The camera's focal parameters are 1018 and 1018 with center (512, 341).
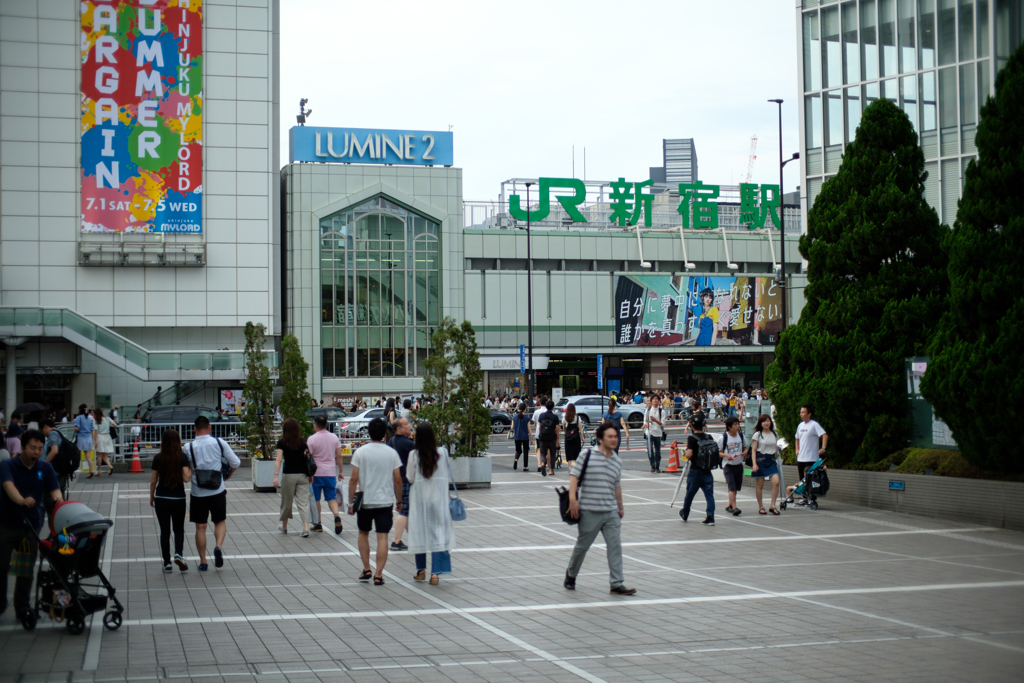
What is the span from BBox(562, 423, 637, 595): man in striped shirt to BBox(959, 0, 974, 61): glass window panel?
19297 mm

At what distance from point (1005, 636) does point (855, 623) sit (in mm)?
1152

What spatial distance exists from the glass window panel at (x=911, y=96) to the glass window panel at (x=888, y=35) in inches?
16.7

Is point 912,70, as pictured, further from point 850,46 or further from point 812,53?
point 812,53

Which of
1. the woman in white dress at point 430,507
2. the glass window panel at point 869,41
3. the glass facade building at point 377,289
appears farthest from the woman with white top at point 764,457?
the glass facade building at point 377,289

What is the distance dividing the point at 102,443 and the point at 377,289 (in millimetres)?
33291

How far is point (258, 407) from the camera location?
2253cm

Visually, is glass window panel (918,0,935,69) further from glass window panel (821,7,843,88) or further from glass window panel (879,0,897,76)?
glass window panel (821,7,843,88)

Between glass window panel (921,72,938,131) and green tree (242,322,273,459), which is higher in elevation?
glass window panel (921,72,938,131)

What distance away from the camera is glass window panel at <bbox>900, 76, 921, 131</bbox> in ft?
84.6

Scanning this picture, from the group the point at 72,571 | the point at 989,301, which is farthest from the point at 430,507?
the point at 989,301

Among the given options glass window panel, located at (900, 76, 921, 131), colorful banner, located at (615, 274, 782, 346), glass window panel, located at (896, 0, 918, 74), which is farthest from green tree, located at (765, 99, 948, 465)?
colorful banner, located at (615, 274, 782, 346)

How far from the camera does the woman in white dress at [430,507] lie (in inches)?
422

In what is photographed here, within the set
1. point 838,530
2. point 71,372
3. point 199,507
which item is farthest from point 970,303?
point 71,372

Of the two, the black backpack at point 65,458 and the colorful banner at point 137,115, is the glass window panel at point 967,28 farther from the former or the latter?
the colorful banner at point 137,115
